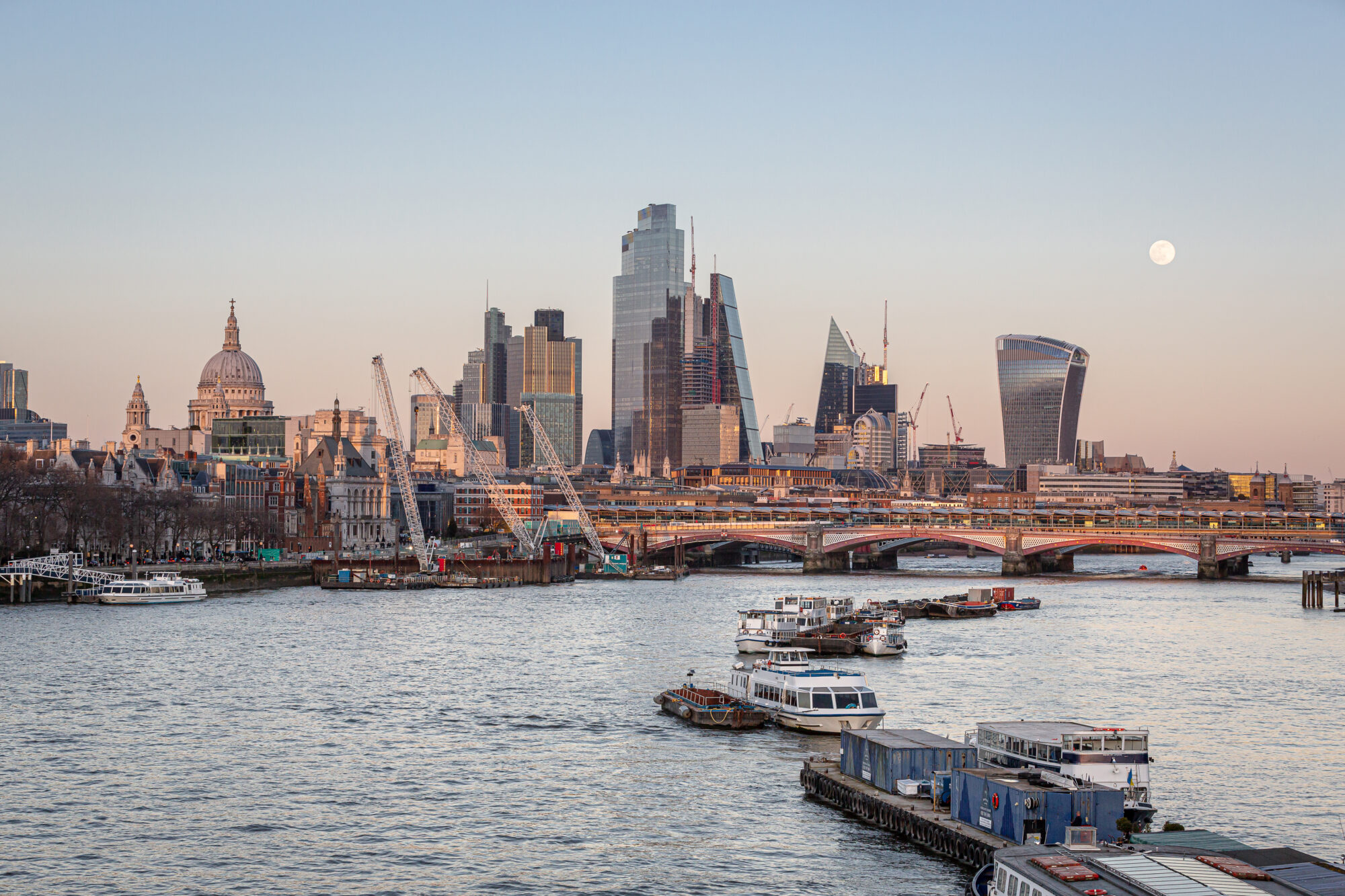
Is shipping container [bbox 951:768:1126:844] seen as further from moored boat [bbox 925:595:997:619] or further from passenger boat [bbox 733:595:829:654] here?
moored boat [bbox 925:595:997:619]

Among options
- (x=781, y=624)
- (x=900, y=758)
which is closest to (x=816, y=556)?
(x=781, y=624)

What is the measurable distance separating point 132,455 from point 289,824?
142613mm

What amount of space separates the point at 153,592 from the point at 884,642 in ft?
179

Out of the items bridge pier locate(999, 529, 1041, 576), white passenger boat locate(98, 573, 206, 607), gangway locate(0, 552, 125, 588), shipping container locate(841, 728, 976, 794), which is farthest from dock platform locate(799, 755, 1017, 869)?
bridge pier locate(999, 529, 1041, 576)

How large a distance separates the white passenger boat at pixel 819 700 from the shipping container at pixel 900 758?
31.8 feet

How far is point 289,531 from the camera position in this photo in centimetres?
17425

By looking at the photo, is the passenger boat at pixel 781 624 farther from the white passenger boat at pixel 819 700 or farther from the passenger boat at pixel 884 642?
the white passenger boat at pixel 819 700

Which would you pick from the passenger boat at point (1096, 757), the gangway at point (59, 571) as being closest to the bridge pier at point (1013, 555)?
the gangway at point (59, 571)

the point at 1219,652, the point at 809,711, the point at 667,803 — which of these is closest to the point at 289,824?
the point at 667,803

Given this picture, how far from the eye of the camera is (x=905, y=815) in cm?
3828

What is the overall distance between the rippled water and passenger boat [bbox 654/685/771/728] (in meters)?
0.58

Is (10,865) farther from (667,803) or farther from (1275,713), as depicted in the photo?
(1275,713)

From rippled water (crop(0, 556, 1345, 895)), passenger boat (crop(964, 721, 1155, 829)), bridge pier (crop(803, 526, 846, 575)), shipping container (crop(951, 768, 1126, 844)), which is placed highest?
bridge pier (crop(803, 526, 846, 575))

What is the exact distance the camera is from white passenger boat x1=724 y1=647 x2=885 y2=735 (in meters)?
53.4
